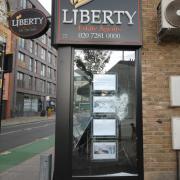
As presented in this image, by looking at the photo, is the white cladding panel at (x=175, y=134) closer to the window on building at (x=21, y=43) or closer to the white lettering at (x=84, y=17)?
the white lettering at (x=84, y=17)

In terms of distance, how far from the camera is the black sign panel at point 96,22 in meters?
6.16

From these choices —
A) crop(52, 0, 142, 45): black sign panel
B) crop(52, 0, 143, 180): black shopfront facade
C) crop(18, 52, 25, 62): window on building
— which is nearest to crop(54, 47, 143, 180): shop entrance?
crop(52, 0, 143, 180): black shopfront facade

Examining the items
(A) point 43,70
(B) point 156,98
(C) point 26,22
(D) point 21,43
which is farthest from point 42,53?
(B) point 156,98

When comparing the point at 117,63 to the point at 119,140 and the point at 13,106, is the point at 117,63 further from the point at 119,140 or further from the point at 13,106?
the point at 13,106

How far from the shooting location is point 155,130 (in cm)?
620

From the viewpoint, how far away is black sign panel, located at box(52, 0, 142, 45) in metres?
6.16

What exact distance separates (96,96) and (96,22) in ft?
4.71

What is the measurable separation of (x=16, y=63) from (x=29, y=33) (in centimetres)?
3820

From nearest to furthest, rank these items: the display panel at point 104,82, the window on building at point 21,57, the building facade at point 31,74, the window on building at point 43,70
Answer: the display panel at point 104,82 → the building facade at point 31,74 → the window on building at point 21,57 → the window on building at point 43,70

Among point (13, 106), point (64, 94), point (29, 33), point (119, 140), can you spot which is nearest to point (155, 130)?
point (119, 140)

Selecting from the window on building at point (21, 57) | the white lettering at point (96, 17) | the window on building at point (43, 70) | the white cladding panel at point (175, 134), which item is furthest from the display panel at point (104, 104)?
the window on building at point (43, 70)

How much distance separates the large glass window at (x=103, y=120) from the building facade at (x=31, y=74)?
32.9 m

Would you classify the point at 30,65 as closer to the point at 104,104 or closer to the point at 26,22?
the point at 26,22

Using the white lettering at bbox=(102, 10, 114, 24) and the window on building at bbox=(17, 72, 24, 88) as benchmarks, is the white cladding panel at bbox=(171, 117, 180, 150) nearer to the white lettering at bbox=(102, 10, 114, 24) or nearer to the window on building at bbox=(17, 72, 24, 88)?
the white lettering at bbox=(102, 10, 114, 24)
